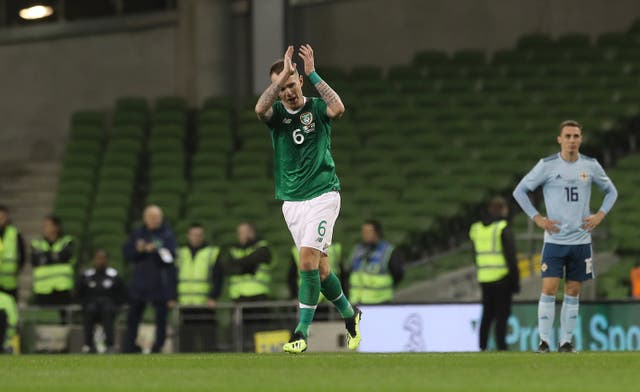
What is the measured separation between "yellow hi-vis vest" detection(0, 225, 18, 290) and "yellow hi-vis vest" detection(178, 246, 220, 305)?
7.51 feet

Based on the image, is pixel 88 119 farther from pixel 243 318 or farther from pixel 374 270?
pixel 374 270

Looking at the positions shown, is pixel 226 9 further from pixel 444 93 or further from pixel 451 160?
pixel 451 160

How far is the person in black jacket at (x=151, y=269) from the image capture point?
1934 centimetres

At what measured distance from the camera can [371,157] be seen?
26594 millimetres

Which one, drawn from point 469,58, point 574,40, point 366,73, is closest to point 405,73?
point 366,73

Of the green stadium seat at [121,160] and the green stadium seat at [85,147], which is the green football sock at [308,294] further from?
the green stadium seat at [85,147]

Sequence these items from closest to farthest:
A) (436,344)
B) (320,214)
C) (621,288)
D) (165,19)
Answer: (320,214) → (436,344) → (621,288) → (165,19)

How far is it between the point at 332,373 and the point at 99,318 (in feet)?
39.4

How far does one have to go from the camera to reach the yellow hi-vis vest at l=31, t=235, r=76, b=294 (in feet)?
70.2

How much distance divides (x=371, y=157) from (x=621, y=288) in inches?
283

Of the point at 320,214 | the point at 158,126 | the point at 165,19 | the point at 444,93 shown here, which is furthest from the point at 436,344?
the point at 165,19

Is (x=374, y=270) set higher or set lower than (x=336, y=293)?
higher

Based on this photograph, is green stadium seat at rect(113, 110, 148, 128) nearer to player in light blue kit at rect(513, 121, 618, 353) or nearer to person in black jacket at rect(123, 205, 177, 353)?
person in black jacket at rect(123, 205, 177, 353)

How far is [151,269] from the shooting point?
19438 mm
